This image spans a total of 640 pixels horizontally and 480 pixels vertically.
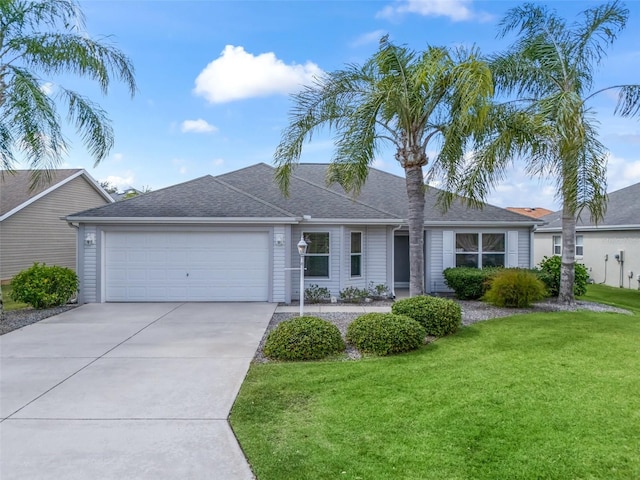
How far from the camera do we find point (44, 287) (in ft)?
36.4

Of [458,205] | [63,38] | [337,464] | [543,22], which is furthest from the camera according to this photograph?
[458,205]

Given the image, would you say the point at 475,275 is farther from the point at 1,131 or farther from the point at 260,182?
the point at 1,131

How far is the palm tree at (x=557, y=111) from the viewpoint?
9492 millimetres

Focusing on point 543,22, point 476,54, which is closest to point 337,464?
point 476,54

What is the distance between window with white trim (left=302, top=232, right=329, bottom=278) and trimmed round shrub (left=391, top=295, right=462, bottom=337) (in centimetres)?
492

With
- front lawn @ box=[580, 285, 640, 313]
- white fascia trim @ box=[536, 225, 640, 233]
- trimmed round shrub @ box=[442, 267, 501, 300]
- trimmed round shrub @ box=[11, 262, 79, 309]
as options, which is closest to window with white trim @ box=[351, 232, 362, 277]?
trimmed round shrub @ box=[442, 267, 501, 300]

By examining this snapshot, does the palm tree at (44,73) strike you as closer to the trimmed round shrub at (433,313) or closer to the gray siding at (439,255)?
the trimmed round shrub at (433,313)

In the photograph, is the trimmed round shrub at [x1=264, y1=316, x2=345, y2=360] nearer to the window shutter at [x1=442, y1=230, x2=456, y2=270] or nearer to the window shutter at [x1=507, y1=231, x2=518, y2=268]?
the window shutter at [x1=442, y1=230, x2=456, y2=270]

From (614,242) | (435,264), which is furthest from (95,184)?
(614,242)

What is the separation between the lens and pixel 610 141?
1035 cm

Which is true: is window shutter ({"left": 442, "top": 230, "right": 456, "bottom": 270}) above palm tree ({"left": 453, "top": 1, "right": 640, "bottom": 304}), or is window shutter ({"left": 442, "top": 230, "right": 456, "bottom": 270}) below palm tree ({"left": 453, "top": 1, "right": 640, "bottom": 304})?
below

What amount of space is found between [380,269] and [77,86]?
10.1m

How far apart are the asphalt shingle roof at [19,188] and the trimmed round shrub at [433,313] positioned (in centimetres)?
1540

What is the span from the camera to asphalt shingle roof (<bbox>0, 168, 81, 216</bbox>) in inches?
685
